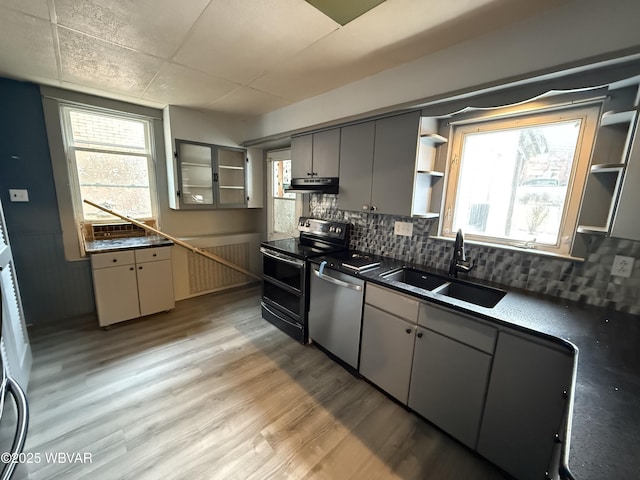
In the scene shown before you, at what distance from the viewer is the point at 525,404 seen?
1217 millimetres

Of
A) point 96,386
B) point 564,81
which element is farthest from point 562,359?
point 96,386

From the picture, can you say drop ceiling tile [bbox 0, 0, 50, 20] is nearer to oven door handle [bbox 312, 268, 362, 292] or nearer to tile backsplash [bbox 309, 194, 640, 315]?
oven door handle [bbox 312, 268, 362, 292]

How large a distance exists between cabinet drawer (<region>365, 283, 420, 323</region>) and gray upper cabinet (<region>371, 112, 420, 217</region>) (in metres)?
0.61

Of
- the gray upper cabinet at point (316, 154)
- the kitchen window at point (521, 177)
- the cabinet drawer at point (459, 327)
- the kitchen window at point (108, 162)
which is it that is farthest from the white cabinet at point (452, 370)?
the kitchen window at point (108, 162)

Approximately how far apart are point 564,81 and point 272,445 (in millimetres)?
2556

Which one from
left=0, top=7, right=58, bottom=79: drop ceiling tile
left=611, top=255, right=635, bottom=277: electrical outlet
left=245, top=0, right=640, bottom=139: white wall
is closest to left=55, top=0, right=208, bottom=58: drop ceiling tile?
left=0, top=7, right=58, bottom=79: drop ceiling tile

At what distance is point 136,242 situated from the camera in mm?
2777

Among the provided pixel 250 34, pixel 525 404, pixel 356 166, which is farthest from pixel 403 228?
pixel 250 34

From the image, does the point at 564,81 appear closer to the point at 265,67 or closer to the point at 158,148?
the point at 265,67

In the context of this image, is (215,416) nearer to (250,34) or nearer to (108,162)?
(250,34)

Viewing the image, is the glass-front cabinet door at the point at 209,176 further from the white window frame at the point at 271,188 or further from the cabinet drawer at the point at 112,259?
the cabinet drawer at the point at 112,259

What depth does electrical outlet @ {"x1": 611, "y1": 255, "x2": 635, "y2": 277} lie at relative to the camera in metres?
1.32

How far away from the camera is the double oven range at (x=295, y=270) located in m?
2.38

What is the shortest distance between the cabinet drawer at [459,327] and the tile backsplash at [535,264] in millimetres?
557
